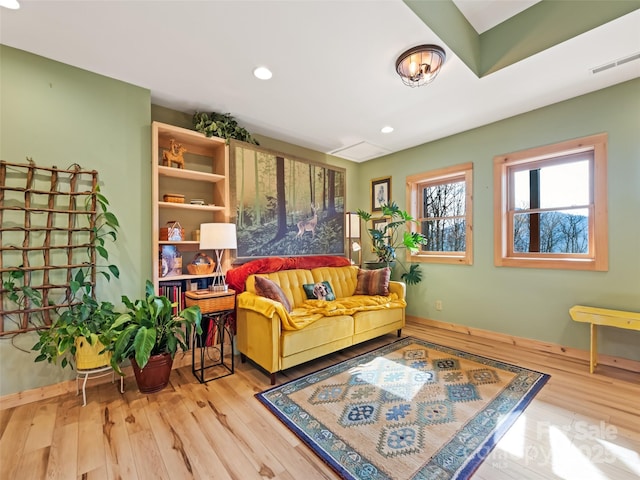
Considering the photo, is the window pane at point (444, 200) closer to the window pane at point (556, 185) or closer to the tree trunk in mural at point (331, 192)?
the window pane at point (556, 185)

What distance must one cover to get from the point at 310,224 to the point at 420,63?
2335mm

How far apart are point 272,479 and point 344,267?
2617 mm

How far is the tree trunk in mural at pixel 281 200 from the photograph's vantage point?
3.53 metres

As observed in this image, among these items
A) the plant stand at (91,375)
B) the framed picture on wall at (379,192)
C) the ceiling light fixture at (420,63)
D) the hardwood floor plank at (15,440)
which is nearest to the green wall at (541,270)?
the framed picture on wall at (379,192)

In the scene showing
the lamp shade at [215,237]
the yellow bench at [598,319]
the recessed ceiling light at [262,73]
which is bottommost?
the yellow bench at [598,319]

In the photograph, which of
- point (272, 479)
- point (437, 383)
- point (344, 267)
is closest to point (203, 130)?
point (344, 267)

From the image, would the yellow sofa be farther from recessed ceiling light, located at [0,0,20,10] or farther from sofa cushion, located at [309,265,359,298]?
recessed ceiling light, located at [0,0,20,10]

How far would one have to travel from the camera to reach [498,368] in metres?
2.53

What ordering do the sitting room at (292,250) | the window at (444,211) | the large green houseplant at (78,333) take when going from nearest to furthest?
the sitting room at (292,250) < the large green houseplant at (78,333) < the window at (444,211)

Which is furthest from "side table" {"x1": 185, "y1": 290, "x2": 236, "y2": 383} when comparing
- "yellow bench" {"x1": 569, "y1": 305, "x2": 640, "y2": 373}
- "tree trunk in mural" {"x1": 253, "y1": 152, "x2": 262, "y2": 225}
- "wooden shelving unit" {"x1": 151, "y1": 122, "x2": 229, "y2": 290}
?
"yellow bench" {"x1": 569, "y1": 305, "x2": 640, "y2": 373}

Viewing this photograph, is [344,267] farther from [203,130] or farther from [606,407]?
[606,407]

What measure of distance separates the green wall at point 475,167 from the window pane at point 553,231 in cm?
26

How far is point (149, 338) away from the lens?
198 cm

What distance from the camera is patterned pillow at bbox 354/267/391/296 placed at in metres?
3.48
